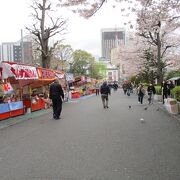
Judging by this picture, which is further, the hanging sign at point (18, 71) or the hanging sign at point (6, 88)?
the hanging sign at point (6, 88)

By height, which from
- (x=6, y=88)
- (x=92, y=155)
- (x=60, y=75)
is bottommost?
(x=92, y=155)

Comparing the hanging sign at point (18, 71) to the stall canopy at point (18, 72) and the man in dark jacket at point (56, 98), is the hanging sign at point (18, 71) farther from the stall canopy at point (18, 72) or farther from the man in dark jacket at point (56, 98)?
Answer: the man in dark jacket at point (56, 98)

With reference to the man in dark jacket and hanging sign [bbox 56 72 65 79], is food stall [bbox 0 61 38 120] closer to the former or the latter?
the man in dark jacket

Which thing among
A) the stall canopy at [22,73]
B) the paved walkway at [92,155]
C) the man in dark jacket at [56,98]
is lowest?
the paved walkway at [92,155]

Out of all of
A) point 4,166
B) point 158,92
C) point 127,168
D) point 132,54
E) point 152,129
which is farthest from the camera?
point 132,54

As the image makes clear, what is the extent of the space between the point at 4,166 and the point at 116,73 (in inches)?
5899

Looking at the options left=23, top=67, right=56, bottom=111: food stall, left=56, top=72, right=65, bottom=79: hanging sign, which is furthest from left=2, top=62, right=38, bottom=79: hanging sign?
left=56, top=72, right=65, bottom=79: hanging sign

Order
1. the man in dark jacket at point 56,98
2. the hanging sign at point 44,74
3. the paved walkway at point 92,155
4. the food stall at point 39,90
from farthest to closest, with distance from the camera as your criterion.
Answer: the hanging sign at point 44,74, the food stall at point 39,90, the man in dark jacket at point 56,98, the paved walkway at point 92,155

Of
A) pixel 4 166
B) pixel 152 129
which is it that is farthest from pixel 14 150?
pixel 152 129

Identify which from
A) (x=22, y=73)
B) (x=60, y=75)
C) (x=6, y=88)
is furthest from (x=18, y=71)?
(x=60, y=75)

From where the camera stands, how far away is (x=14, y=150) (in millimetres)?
7395

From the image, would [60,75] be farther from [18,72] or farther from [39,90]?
[18,72]

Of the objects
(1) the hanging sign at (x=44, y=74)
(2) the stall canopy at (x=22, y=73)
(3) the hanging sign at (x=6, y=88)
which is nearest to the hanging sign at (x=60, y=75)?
(1) the hanging sign at (x=44, y=74)

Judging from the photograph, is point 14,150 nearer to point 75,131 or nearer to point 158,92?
point 75,131
